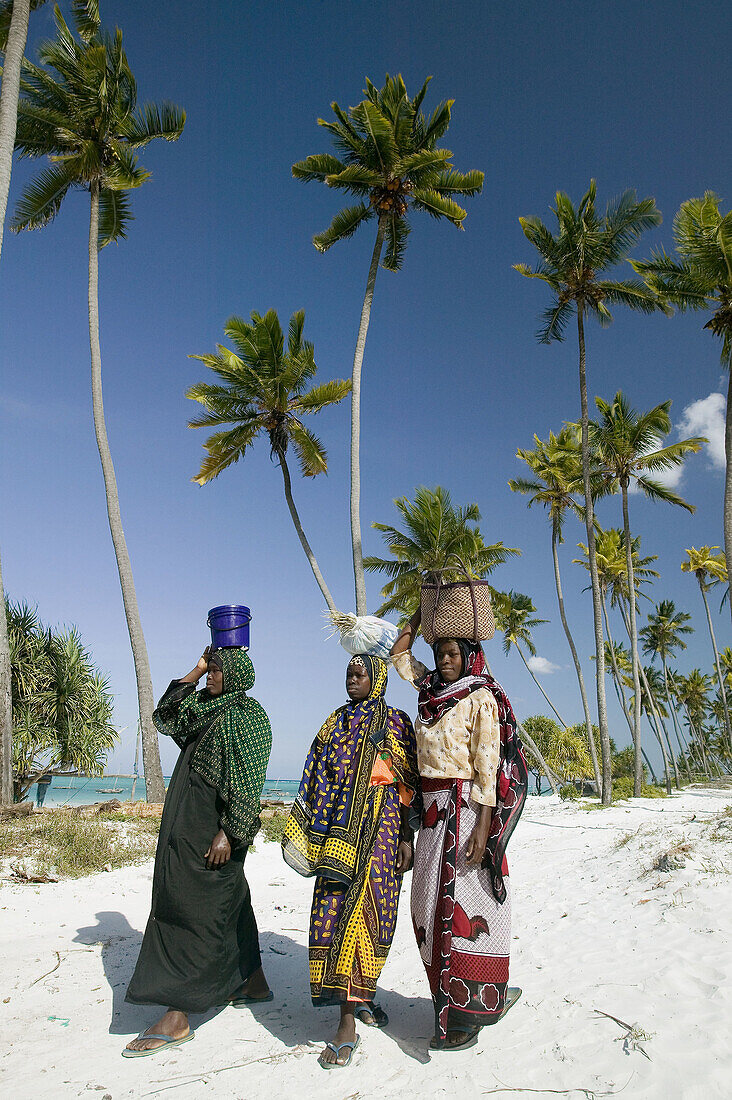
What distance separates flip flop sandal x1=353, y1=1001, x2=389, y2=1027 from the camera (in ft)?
11.8

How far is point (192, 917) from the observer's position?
3.53 meters

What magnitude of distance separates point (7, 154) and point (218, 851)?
11.6 metres

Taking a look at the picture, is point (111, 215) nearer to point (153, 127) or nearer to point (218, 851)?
point (153, 127)

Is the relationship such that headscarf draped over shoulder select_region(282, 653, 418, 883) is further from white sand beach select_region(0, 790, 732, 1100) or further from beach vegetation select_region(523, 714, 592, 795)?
beach vegetation select_region(523, 714, 592, 795)

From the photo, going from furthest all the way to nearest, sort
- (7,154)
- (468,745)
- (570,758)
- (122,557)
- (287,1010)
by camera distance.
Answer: (570,758), (122,557), (7,154), (287,1010), (468,745)

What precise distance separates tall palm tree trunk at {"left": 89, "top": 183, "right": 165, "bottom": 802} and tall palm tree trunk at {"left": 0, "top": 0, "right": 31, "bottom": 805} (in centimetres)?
228

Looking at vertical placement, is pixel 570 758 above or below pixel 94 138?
below

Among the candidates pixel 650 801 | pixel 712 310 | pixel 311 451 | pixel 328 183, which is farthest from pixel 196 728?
pixel 650 801

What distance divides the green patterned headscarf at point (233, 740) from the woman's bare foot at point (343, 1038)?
3.16 ft

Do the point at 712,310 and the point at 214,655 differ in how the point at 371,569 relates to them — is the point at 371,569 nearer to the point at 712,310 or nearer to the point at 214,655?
the point at 712,310

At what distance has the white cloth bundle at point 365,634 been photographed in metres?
3.95

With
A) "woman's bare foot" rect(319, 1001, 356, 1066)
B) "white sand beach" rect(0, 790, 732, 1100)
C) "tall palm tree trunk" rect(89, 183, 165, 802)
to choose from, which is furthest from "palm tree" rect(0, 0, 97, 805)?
"woman's bare foot" rect(319, 1001, 356, 1066)

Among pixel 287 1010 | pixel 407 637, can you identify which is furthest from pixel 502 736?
pixel 287 1010

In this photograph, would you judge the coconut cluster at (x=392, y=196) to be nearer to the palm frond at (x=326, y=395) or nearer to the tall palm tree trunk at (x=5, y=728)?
the palm frond at (x=326, y=395)
